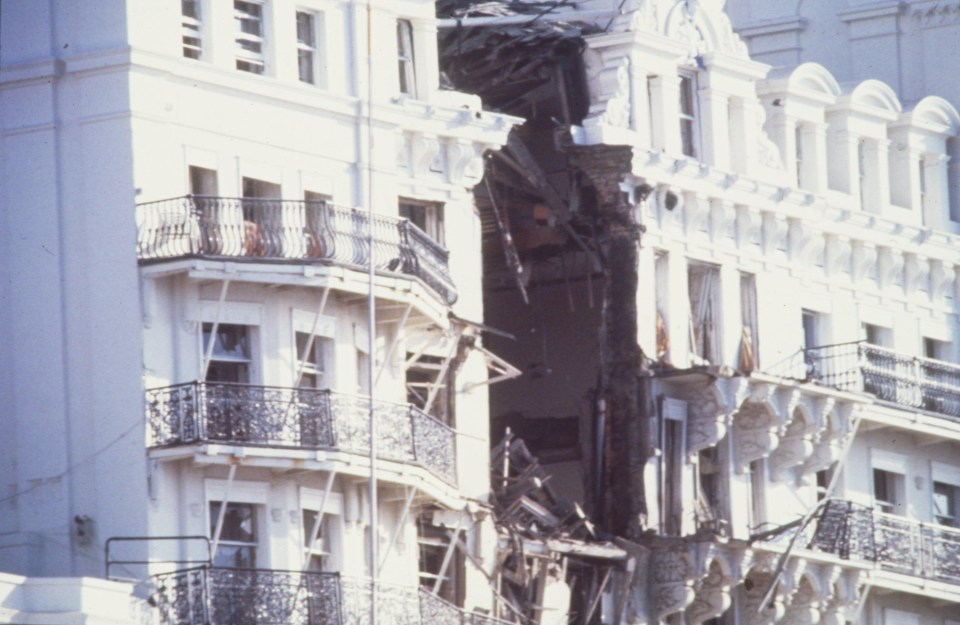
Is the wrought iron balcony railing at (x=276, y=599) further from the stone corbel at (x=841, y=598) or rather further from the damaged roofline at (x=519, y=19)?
the stone corbel at (x=841, y=598)

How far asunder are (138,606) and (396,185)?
428 inches

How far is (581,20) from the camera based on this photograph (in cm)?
7606

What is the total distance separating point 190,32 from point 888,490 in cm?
2107

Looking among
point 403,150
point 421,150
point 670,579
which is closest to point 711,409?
point 670,579

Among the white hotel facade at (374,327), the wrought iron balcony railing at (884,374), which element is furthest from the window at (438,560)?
the wrought iron balcony railing at (884,374)

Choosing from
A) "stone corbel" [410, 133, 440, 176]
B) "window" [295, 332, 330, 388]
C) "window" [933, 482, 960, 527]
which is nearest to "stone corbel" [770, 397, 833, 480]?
"window" [933, 482, 960, 527]

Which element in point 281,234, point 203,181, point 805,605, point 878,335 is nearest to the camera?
point 281,234

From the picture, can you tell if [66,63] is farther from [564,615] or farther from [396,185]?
[564,615]

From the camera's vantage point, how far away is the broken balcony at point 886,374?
259ft

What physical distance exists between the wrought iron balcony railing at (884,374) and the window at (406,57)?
1119 cm

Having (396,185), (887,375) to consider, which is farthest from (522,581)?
(887,375)

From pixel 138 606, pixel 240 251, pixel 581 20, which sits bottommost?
pixel 138 606

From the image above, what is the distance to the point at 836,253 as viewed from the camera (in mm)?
79812

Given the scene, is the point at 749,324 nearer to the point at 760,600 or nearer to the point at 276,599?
the point at 760,600
